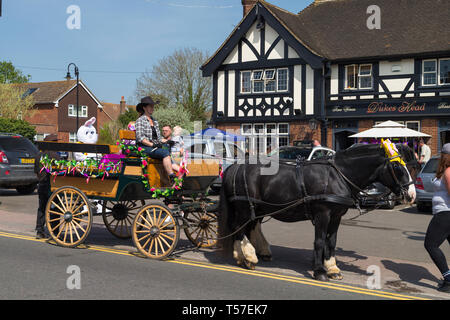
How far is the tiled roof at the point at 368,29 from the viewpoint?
81.4 feet

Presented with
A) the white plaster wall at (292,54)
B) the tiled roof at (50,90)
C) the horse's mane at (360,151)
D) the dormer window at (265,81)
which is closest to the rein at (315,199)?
the horse's mane at (360,151)

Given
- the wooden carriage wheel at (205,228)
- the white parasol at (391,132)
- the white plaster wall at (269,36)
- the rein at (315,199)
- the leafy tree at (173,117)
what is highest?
the white plaster wall at (269,36)

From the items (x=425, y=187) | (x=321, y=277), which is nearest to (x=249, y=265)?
(x=321, y=277)

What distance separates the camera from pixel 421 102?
A: 79.4 feet

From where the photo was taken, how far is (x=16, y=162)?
53.1 ft

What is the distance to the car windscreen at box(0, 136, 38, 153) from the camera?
647 inches

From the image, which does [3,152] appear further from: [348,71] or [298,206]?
[348,71]

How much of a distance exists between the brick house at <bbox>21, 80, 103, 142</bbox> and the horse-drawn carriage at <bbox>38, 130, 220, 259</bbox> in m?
44.1

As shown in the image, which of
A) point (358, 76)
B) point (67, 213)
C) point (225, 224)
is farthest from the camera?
point (358, 76)

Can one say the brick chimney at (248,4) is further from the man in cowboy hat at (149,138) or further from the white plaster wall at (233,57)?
the man in cowboy hat at (149,138)

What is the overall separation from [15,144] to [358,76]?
17614mm

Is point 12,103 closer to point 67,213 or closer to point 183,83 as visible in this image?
point 183,83

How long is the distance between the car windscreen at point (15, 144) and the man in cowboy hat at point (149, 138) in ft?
33.2

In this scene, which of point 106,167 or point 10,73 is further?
point 10,73
